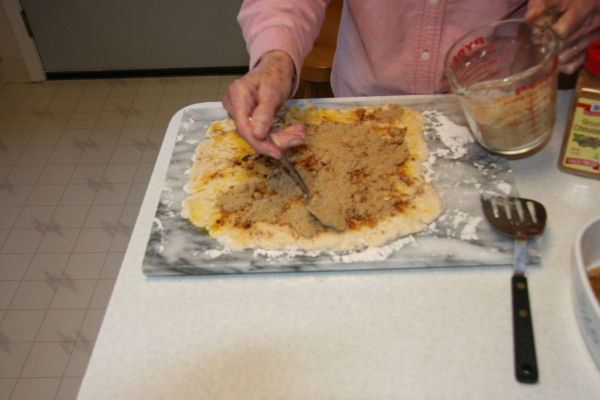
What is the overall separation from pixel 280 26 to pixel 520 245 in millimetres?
573

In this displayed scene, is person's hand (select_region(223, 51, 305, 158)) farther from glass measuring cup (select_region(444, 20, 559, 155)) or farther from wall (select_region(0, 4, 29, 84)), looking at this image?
wall (select_region(0, 4, 29, 84))

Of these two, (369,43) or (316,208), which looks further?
(369,43)

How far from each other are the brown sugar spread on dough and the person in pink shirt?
70 mm

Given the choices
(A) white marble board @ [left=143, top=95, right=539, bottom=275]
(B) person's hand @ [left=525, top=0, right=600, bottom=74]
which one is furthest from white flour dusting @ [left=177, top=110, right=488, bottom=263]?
(B) person's hand @ [left=525, top=0, right=600, bottom=74]

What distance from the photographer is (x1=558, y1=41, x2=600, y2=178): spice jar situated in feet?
2.32

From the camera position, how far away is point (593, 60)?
696 mm

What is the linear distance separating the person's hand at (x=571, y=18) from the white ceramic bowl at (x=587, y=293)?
328 mm

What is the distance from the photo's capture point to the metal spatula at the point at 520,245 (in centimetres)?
59

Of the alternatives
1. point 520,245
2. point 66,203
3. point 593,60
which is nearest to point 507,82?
point 593,60

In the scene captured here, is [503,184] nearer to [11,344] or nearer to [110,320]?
[110,320]

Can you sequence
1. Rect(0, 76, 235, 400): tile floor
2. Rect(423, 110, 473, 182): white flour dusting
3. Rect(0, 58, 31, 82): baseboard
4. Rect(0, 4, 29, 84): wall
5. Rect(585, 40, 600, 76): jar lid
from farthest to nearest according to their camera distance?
Rect(0, 58, 31, 82): baseboard, Rect(0, 4, 29, 84): wall, Rect(0, 76, 235, 400): tile floor, Rect(423, 110, 473, 182): white flour dusting, Rect(585, 40, 600, 76): jar lid

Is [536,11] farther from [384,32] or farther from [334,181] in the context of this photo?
[334,181]

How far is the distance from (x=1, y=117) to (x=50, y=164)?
52 cm

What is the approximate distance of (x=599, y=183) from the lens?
0.80 m
